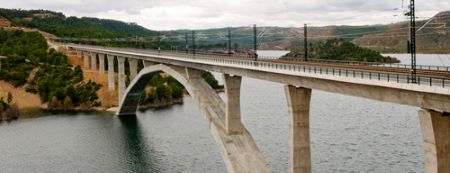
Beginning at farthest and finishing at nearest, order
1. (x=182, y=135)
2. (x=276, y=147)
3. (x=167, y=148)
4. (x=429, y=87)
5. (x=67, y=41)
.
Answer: (x=67, y=41)
(x=182, y=135)
(x=167, y=148)
(x=276, y=147)
(x=429, y=87)

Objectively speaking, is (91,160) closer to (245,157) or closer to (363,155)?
(245,157)

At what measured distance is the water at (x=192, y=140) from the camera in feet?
175

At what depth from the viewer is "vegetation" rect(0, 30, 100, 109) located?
104562mm

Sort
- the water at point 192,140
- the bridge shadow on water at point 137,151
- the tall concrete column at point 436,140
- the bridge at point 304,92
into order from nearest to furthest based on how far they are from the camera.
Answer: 1. the tall concrete column at point 436,140
2. the bridge at point 304,92
3. the water at point 192,140
4. the bridge shadow on water at point 137,151

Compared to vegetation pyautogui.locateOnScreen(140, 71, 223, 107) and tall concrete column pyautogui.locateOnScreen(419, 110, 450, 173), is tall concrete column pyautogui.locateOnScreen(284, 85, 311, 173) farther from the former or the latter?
vegetation pyautogui.locateOnScreen(140, 71, 223, 107)

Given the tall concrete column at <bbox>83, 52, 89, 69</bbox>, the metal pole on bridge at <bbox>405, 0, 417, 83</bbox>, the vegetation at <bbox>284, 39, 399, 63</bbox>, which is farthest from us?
the vegetation at <bbox>284, 39, 399, 63</bbox>

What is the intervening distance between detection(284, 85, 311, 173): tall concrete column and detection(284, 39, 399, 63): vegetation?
367 feet

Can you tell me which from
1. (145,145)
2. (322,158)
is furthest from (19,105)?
(322,158)

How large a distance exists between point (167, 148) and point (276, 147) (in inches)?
582

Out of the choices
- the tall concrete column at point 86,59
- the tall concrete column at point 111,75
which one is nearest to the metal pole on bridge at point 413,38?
the tall concrete column at point 111,75

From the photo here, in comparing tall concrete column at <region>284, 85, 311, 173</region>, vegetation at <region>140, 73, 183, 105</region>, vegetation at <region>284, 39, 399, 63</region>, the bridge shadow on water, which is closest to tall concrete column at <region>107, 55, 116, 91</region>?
vegetation at <region>140, 73, 183, 105</region>

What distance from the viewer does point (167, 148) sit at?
63.7 m

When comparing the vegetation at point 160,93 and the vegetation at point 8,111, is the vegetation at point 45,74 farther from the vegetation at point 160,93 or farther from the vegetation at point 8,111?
the vegetation at point 160,93

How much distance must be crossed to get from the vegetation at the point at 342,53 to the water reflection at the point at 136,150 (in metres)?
77.8
